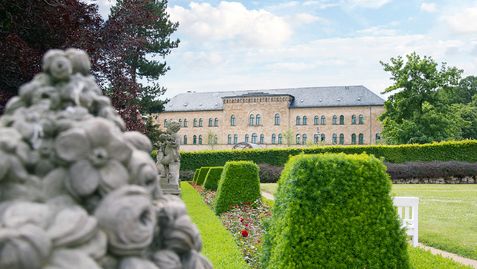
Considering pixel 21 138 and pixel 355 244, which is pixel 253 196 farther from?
pixel 21 138

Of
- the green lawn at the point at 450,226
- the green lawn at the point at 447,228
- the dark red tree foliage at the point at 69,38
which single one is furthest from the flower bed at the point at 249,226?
the dark red tree foliage at the point at 69,38

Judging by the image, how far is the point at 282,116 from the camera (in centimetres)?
6281

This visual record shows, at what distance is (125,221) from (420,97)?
125 ft

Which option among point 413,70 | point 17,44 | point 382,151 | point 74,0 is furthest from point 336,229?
point 413,70

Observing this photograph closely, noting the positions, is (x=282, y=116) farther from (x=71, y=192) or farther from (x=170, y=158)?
(x=71, y=192)

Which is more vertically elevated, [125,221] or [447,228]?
[125,221]

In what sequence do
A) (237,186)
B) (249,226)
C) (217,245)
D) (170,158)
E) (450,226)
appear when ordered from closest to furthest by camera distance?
1. (217,245)
2. (249,226)
3. (450,226)
4. (237,186)
5. (170,158)

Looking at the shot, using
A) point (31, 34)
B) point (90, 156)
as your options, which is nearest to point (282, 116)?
point (31, 34)

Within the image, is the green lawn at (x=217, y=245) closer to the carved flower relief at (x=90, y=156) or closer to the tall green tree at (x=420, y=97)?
the carved flower relief at (x=90, y=156)

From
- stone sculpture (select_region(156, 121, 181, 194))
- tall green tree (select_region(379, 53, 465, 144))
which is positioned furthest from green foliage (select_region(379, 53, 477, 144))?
stone sculpture (select_region(156, 121, 181, 194))

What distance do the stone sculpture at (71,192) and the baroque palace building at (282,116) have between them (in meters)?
59.2

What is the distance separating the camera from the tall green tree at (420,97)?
119ft

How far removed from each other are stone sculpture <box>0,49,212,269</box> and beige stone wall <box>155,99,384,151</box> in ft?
197

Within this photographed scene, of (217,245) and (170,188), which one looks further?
(170,188)
